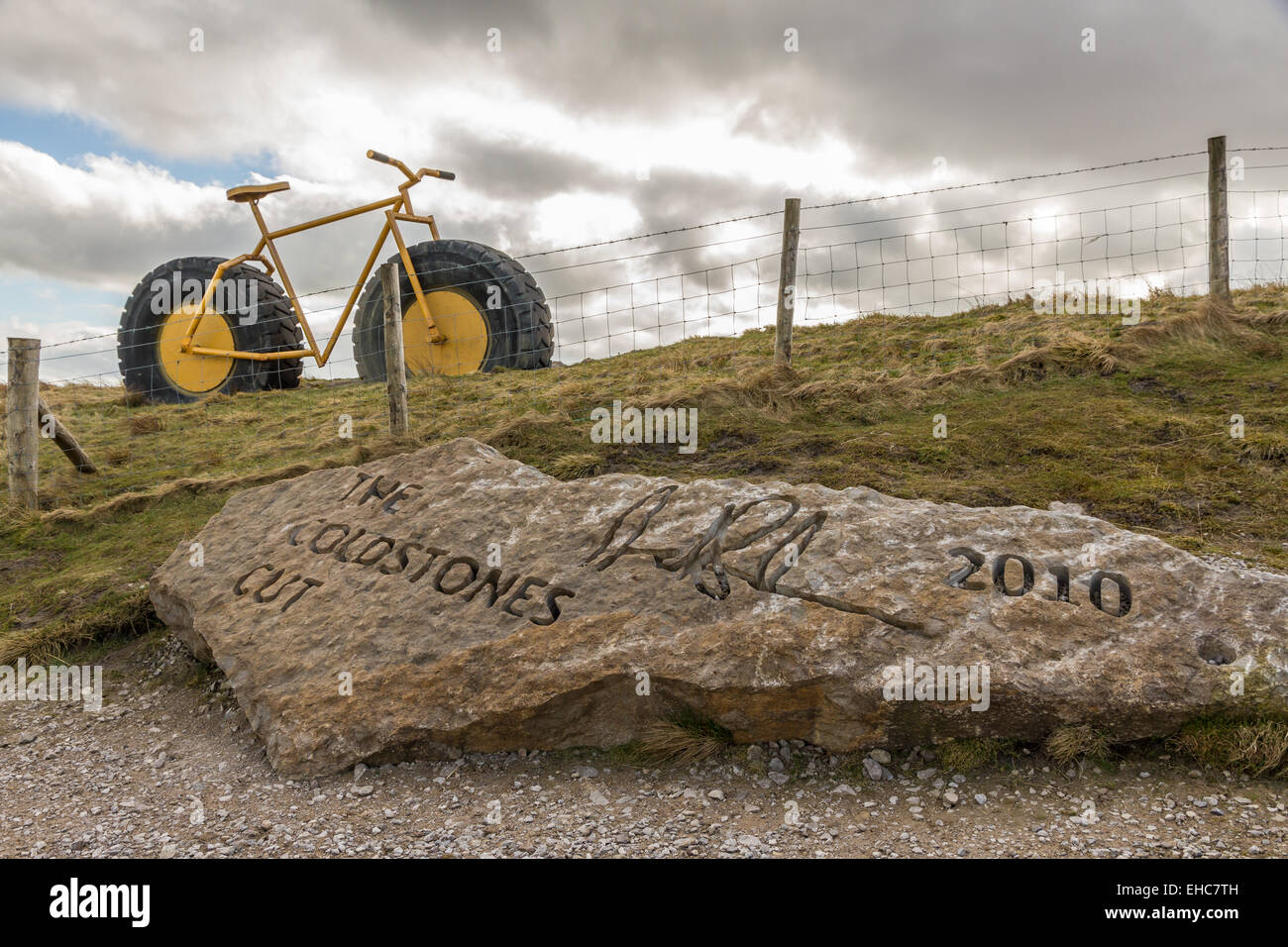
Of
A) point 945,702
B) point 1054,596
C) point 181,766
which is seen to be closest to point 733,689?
point 945,702

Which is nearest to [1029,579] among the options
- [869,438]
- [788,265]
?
[869,438]

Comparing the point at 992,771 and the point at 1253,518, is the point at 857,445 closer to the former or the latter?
the point at 1253,518

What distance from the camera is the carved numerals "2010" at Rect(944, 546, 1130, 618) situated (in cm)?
440

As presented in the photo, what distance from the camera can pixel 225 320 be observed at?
1539 centimetres

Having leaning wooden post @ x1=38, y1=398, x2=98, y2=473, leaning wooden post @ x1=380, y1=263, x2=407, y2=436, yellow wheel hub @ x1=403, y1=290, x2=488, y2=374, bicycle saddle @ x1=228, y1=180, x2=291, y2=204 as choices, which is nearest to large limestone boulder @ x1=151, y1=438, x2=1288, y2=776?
leaning wooden post @ x1=380, y1=263, x2=407, y2=436

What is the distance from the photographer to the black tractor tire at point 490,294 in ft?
42.9

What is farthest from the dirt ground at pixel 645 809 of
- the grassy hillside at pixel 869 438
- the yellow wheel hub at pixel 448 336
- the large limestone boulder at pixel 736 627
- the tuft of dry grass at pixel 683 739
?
the yellow wheel hub at pixel 448 336

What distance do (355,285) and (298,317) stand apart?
6.74 feet

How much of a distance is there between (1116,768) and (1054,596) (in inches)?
32.5

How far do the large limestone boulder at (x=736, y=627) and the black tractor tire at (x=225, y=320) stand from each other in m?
10.3

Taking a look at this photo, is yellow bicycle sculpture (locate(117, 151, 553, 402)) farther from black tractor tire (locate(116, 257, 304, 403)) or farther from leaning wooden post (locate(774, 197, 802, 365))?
leaning wooden post (locate(774, 197, 802, 365))

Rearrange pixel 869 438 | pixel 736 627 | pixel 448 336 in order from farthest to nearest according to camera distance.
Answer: pixel 448 336 < pixel 869 438 < pixel 736 627

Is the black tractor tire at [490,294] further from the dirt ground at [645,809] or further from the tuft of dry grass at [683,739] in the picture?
the tuft of dry grass at [683,739]

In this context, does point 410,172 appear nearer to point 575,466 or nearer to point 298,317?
point 298,317
